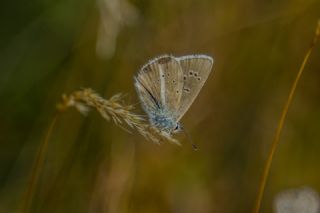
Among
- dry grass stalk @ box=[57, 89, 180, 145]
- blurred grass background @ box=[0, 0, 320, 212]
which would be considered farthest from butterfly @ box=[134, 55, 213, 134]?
blurred grass background @ box=[0, 0, 320, 212]

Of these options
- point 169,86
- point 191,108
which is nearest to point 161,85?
point 169,86

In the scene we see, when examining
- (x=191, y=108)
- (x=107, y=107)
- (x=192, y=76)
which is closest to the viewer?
(x=107, y=107)

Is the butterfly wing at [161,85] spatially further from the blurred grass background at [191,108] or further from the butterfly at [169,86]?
the blurred grass background at [191,108]

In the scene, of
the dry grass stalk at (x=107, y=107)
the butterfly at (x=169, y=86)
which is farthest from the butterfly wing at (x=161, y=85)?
the dry grass stalk at (x=107, y=107)

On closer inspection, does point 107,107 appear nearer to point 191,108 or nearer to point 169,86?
point 169,86

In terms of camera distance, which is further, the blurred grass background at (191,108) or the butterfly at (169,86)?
the blurred grass background at (191,108)

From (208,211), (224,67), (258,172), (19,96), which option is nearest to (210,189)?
(208,211)
